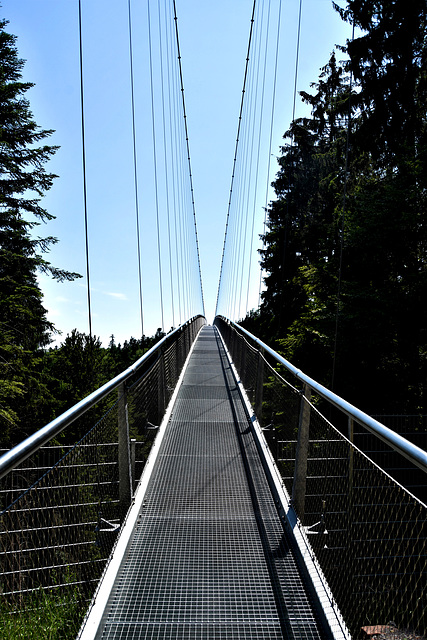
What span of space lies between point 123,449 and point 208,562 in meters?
0.76

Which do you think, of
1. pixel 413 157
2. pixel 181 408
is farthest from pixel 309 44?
pixel 181 408

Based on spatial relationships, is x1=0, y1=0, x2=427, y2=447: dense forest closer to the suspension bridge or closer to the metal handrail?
the suspension bridge

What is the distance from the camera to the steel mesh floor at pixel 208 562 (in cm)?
194

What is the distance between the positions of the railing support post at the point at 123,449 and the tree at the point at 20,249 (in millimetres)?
10546

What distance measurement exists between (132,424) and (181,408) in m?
2.87

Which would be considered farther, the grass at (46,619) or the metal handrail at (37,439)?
the grass at (46,619)

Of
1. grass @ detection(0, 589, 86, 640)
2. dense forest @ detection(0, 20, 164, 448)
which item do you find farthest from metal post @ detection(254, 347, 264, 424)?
dense forest @ detection(0, 20, 164, 448)

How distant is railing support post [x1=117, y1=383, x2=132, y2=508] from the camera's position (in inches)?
108

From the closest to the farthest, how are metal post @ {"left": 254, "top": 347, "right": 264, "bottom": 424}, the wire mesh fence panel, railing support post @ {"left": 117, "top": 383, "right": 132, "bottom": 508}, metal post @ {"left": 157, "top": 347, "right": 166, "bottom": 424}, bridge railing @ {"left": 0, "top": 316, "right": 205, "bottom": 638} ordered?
bridge railing @ {"left": 0, "top": 316, "right": 205, "bottom": 638} < the wire mesh fence panel < railing support post @ {"left": 117, "top": 383, "right": 132, "bottom": 508} < metal post @ {"left": 157, "top": 347, "right": 166, "bottom": 424} < metal post @ {"left": 254, "top": 347, "right": 264, "bottom": 424}

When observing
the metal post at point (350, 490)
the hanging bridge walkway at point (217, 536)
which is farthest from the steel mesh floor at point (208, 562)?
the metal post at point (350, 490)

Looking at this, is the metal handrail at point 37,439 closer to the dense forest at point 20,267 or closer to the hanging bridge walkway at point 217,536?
the hanging bridge walkway at point 217,536

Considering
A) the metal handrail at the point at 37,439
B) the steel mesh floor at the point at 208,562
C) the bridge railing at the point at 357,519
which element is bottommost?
the steel mesh floor at the point at 208,562

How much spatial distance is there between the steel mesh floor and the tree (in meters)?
10.2

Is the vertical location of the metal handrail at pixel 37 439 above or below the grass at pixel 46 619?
above
